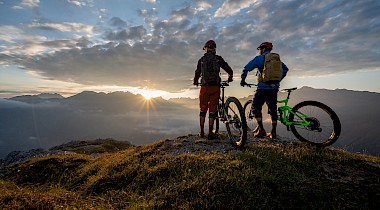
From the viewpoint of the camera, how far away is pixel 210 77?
9.57 m

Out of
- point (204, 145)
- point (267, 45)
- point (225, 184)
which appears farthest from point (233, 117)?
point (225, 184)

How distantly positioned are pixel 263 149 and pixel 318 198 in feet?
9.83

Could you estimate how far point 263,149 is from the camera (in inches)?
302

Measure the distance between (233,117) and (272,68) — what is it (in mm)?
2417

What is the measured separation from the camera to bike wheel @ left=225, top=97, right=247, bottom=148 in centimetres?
801

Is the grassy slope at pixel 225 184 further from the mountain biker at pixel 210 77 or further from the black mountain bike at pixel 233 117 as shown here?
the mountain biker at pixel 210 77

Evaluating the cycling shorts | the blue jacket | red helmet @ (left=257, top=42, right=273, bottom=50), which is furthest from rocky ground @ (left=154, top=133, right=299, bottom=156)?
red helmet @ (left=257, top=42, right=273, bottom=50)

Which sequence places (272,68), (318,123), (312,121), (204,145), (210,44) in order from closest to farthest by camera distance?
(318,123)
(312,121)
(272,68)
(204,145)
(210,44)

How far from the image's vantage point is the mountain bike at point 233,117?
8.04 m

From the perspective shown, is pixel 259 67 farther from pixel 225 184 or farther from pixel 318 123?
pixel 225 184

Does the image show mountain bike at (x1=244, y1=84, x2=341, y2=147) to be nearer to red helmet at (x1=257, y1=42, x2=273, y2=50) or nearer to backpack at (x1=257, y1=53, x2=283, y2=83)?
backpack at (x1=257, y1=53, x2=283, y2=83)

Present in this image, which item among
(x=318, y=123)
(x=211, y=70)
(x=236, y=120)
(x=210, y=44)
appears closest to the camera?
(x=318, y=123)

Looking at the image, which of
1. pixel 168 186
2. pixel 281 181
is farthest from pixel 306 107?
pixel 168 186

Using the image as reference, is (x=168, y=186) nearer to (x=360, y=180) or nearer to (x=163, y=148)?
(x=163, y=148)
